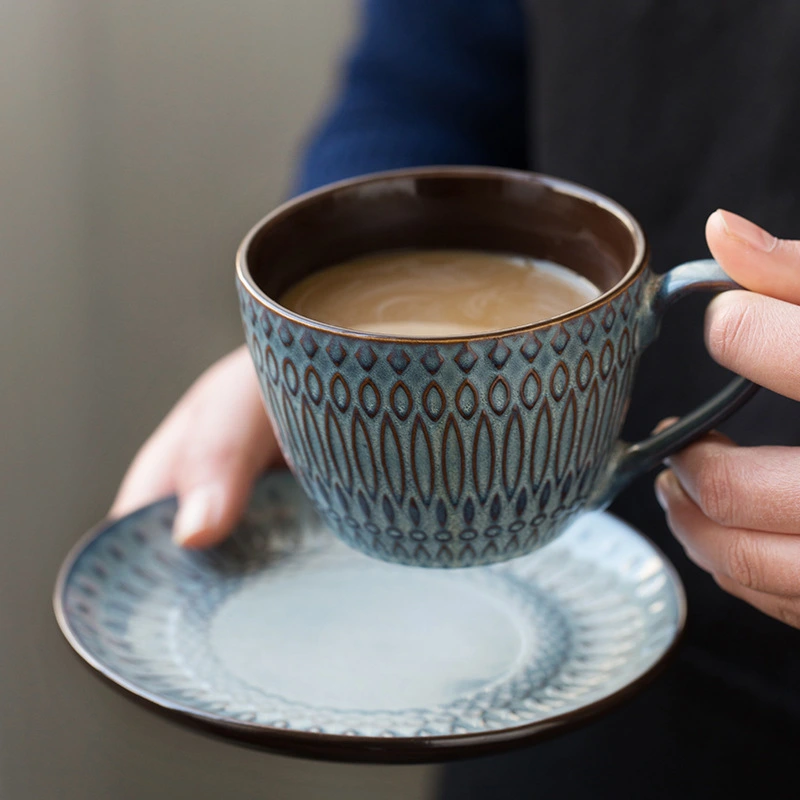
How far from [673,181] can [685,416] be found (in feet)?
1.16

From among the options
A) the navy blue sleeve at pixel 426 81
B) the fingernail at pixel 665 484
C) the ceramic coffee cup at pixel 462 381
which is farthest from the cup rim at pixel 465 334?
the navy blue sleeve at pixel 426 81

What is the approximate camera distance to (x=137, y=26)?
1464mm

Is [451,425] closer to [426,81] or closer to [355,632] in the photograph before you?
[355,632]

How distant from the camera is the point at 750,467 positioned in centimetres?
51

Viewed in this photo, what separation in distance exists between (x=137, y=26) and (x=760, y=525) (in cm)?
123

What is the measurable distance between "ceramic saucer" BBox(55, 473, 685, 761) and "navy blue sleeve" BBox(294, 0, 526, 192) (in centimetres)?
44

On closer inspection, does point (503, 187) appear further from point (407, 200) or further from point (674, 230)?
point (674, 230)

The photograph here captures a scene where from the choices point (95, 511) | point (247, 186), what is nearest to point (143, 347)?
point (95, 511)

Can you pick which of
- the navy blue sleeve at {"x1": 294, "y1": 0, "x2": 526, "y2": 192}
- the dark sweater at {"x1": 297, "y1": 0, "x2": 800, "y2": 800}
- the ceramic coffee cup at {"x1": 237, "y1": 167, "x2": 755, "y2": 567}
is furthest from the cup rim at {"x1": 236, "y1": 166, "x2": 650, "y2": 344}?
the navy blue sleeve at {"x1": 294, "y1": 0, "x2": 526, "y2": 192}

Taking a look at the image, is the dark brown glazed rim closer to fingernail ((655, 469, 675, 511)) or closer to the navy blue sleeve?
fingernail ((655, 469, 675, 511))

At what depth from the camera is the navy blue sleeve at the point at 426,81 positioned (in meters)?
1.00

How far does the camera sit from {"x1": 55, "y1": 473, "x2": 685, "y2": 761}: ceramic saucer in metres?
0.49

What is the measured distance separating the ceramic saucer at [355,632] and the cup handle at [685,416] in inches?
3.3

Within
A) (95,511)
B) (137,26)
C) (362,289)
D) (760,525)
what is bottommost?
(95,511)
